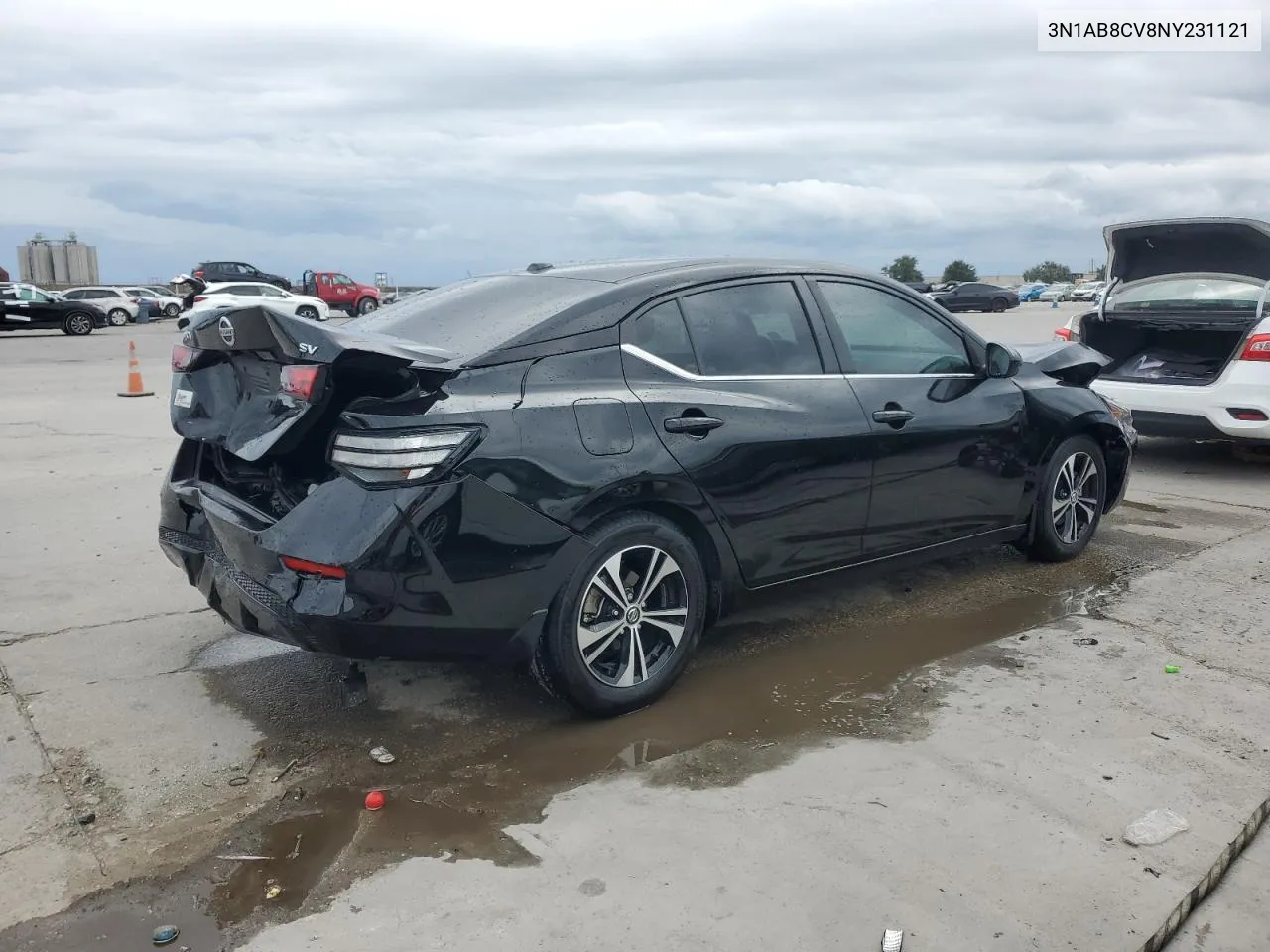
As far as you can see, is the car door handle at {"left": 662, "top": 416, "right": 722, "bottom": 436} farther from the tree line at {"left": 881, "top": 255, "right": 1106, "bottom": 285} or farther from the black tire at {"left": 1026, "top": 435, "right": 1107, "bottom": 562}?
the tree line at {"left": 881, "top": 255, "right": 1106, "bottom": 285}

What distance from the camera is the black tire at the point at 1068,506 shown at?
5.70 meters

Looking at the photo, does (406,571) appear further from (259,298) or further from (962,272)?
(962,272)

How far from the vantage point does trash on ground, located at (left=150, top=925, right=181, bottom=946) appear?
109 inches

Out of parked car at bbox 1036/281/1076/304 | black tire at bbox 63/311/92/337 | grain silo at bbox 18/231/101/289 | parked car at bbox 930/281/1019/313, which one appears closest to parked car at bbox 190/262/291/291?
black tire at bbox 63/311/92/337

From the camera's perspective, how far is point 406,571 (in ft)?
11.4

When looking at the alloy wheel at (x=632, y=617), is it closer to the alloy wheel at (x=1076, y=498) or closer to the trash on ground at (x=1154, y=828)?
the trash on ground at (x=1154, y=828)

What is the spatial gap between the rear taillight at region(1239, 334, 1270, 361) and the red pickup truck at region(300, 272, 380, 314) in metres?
36.6

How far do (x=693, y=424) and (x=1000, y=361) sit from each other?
6.47 feet

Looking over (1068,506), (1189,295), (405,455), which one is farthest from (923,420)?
(1189,295)

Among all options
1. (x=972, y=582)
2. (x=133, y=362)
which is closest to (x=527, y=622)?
(x=972, y=582)

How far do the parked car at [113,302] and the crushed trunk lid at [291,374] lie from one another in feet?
127

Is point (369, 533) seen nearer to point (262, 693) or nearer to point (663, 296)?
point (262, 693)

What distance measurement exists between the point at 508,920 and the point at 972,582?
3.60 metres

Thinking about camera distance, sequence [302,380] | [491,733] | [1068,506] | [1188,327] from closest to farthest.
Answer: [302,380]
[491,733]
[1068,506]
[1188,327]
